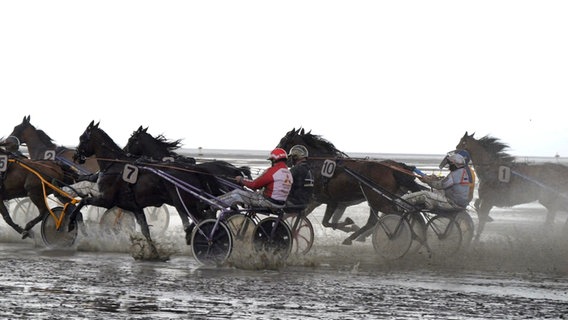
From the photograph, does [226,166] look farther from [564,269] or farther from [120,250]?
[564,269]

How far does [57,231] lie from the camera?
1783 centimetres

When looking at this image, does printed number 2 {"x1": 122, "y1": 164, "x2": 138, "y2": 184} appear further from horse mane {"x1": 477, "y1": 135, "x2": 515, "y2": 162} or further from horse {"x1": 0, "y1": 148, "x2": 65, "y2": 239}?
horse mane {"x1": 477, "y1": 135, "x2": 515, "y2": 162}

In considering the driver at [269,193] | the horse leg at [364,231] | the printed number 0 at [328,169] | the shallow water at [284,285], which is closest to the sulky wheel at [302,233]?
the shallow water at [284,285]

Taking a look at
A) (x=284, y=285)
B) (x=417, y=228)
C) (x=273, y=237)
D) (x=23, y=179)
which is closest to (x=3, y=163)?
(x=23, y=179)

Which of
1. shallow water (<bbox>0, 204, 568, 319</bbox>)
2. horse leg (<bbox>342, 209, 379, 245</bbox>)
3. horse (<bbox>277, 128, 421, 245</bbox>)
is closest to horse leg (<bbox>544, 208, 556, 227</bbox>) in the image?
shallow water (<bbox>0, 204, 568, 319</bbox>)

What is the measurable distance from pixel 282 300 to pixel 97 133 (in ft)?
25.1

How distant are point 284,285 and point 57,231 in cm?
620

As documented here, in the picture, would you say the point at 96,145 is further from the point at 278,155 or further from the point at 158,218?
the point at 158,218

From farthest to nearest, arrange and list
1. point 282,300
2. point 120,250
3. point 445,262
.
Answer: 1. point 120,250
2. point 445,262
3. point 282,300

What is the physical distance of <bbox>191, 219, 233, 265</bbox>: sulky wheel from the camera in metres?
15.0

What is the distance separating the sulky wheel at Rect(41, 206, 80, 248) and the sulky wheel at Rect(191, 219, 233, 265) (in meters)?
3.34

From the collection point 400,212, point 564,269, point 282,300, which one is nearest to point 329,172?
point 400,212

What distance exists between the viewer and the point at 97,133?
1820 cm

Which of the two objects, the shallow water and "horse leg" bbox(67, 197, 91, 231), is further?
"horse leg" bbox(67, 197, 91, 231)
